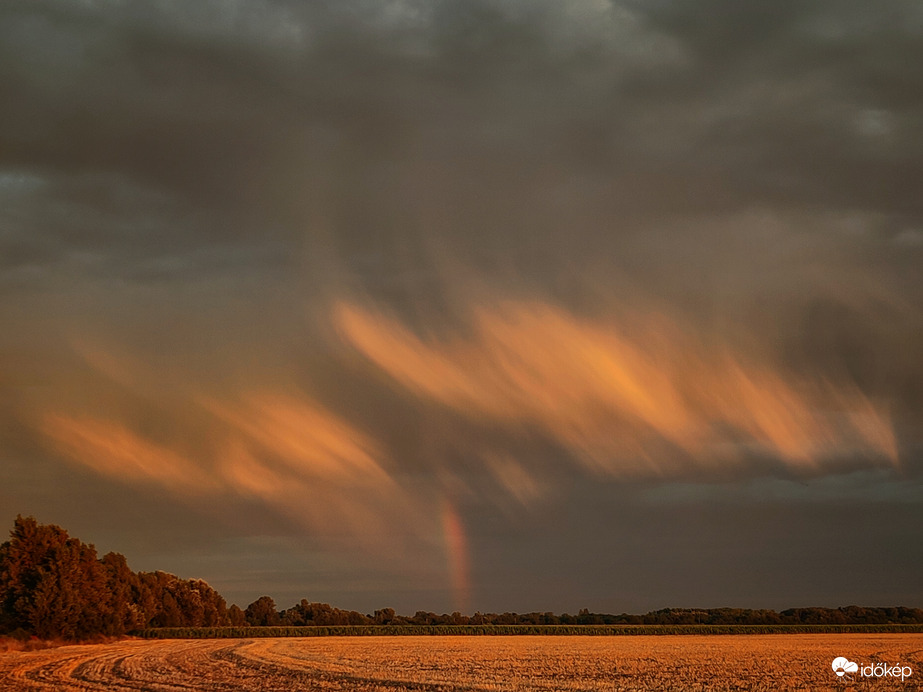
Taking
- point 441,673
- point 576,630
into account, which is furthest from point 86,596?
point 576,630

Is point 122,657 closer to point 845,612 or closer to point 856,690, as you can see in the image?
point 856,690

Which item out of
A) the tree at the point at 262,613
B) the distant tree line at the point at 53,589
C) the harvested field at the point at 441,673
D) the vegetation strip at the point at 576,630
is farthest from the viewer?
the tree at the point at 262,613

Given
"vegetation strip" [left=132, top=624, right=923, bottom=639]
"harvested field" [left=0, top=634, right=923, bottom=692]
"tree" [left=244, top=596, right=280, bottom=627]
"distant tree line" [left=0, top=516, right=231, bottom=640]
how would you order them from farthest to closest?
"tree" [left=244, top=596, right=280, bottom=627] < "vegetation strip" [left=132, top=624, right=923, bottom=639] < "distant tree line" [left=0, top=516, right=231, bottom=640] < "harvested field" [left=0, top=634, right=923, bottom=692]

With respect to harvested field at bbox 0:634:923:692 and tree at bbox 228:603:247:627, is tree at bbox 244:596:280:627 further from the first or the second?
harvested field at bbox 0:634:923:692

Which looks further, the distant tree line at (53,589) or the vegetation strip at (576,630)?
the vegetation strip at (576,630)

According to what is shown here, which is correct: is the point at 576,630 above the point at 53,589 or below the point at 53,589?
below

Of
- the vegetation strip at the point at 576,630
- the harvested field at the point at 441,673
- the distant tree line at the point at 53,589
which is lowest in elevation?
the vegetation strip at the point at 576,630

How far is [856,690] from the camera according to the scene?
33.7 m

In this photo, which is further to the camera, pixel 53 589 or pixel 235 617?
pixel 235 617

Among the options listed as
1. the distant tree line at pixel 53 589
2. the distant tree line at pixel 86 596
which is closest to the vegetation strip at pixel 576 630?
the distant tree line at pixel 86 596

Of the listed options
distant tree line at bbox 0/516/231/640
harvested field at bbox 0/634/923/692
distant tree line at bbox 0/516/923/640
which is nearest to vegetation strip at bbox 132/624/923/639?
distant tree line at bbox 0/516/923/640

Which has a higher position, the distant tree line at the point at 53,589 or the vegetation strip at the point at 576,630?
the distant tree line at the point at 53,589

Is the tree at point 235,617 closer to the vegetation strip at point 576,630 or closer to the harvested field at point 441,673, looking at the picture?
the vegetation strip at point 576,630

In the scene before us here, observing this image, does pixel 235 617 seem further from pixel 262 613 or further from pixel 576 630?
pixel 576 630
